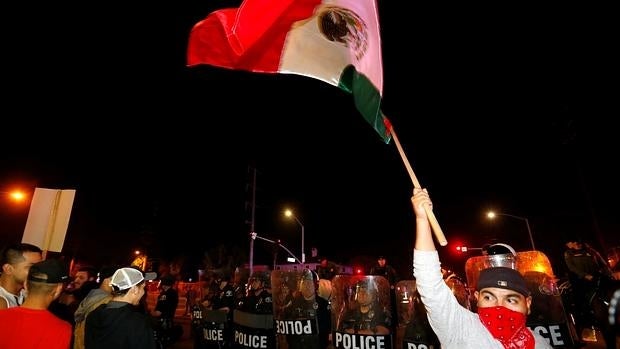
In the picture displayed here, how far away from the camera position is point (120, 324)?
3.80 m

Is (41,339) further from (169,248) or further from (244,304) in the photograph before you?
(169,248)

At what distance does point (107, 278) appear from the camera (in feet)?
18.3

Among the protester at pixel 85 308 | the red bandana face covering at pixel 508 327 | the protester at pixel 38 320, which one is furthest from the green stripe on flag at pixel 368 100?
the protester at pixel 85 308

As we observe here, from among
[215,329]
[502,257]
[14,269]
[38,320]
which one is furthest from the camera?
[215,329]

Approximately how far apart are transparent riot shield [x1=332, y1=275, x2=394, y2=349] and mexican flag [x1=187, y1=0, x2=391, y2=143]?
325 cm

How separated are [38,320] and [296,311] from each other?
454 centimetres

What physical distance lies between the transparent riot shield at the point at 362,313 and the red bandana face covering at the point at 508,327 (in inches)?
145

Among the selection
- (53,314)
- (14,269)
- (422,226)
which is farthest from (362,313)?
(14,269)

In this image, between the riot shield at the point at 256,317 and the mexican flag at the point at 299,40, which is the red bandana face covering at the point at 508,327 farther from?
the riot shield at the point at 256,317

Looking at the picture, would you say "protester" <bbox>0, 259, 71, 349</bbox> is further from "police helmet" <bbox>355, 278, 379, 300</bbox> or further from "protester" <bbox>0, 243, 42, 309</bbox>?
"police helmet" <bbox>355, 278, 379, 300</bbox>

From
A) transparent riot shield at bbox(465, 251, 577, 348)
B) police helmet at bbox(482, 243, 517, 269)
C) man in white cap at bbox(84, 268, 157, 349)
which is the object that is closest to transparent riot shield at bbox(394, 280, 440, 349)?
transparent riot shield at bbox(465, 251, 577, 348)

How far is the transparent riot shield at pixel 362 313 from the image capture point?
6246 mm

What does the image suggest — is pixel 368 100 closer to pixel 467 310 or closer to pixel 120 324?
pixel 467 310

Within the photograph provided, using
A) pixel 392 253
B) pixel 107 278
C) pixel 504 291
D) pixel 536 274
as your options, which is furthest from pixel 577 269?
pixel 392 253
